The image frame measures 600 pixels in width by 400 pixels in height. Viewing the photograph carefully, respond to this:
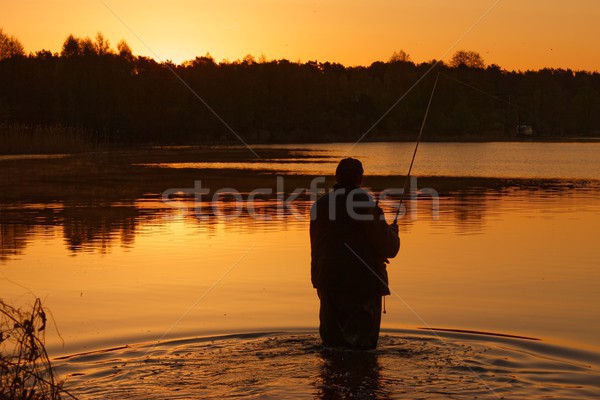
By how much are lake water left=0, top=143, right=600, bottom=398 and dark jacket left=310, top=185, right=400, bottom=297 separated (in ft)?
2.05

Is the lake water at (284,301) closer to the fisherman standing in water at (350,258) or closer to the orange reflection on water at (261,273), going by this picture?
the orange reflection on water at (261,273)

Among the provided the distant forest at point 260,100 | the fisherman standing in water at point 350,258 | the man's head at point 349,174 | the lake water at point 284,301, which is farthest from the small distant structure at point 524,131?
the man's head at point 349,174

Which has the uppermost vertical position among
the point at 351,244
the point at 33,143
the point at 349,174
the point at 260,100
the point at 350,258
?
the point at 260,100

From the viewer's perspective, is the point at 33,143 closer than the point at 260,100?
Yes

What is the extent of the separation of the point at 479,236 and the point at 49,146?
41.3 metres

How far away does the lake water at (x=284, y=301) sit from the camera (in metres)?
7.85

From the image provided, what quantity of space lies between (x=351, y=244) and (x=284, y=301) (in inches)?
128

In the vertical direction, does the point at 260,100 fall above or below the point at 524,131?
above

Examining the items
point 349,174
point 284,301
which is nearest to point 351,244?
point 349,174

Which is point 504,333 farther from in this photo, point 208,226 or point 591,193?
point 591,193

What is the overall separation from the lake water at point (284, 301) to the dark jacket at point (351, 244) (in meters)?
0.62

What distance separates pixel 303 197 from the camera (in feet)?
89.9

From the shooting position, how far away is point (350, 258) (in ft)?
27.5

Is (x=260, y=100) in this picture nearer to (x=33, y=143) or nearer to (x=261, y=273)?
(x=33, y=143)
